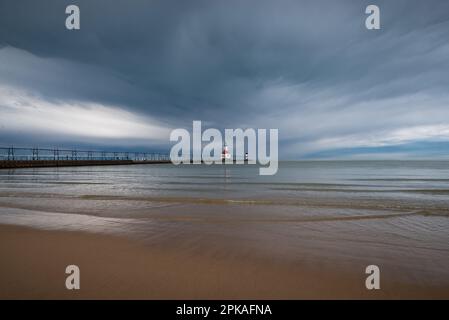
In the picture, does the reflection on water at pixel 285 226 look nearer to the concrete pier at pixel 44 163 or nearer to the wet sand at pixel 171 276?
the wet sand at pixel 171 276

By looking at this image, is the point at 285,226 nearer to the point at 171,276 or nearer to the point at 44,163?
the point at 171,276

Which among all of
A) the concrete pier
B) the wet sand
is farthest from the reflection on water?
the concrete pier

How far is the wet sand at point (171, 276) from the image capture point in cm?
338

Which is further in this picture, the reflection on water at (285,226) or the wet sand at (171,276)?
the reflection on water at (285,226)

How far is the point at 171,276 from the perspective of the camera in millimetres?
3850

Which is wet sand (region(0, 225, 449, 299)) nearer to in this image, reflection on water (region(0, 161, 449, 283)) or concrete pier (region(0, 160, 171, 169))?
reflection on water (region(0, 161, 449, 283))

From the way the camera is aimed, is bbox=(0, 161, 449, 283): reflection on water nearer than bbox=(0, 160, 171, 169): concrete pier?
Yes

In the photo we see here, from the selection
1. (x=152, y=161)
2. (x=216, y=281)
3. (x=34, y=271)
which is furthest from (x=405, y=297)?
(x=152, y=161)

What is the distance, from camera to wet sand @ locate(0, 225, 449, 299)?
3.38 meters

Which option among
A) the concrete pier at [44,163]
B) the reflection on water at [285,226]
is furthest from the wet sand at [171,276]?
the concrete pier at [44,163]

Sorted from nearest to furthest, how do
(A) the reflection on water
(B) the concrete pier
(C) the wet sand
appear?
1. (C) the wet sand
2. (A) the reflection on water
3. (B) the concrete pier

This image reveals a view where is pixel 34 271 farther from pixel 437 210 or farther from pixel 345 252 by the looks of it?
pixel 437 210

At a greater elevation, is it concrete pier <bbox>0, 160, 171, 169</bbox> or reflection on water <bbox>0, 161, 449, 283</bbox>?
concrete pier <bbox>0, 160, 171, 169</bbox>

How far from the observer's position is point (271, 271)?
4117 mm
